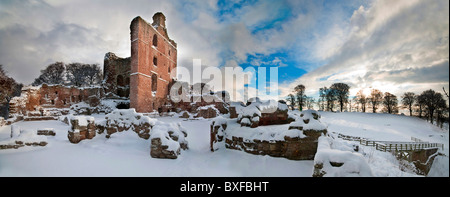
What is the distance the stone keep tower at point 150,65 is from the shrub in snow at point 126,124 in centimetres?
1194

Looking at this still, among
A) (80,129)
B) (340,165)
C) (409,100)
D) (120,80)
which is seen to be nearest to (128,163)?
(80,129)

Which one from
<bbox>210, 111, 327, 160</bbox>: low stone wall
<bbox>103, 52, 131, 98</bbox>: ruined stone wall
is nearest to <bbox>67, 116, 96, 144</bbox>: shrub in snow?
<bbox>210, 111, 327, 160</bbox>: low stone wall

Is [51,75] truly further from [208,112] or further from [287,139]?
[287,139]

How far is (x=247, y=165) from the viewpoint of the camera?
4668 mm

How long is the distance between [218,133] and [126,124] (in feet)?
14.7

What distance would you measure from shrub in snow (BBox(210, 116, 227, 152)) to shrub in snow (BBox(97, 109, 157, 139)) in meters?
2.99

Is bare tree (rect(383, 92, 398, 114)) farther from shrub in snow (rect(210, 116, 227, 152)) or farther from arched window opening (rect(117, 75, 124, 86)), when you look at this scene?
arched window opening (rect(117, 75, 124, 86))

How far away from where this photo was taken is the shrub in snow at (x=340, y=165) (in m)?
2.57

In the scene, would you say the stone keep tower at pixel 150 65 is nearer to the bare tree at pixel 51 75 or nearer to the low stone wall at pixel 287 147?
the low stone wall at pixel 287 147

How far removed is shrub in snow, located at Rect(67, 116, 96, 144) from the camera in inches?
242

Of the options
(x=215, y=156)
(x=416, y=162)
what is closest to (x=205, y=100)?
(x=215, y=156)

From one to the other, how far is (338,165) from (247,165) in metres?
2.53

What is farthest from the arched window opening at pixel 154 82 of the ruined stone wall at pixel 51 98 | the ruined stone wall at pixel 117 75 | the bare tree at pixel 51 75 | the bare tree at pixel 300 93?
the bare tree at pixel 300 93
